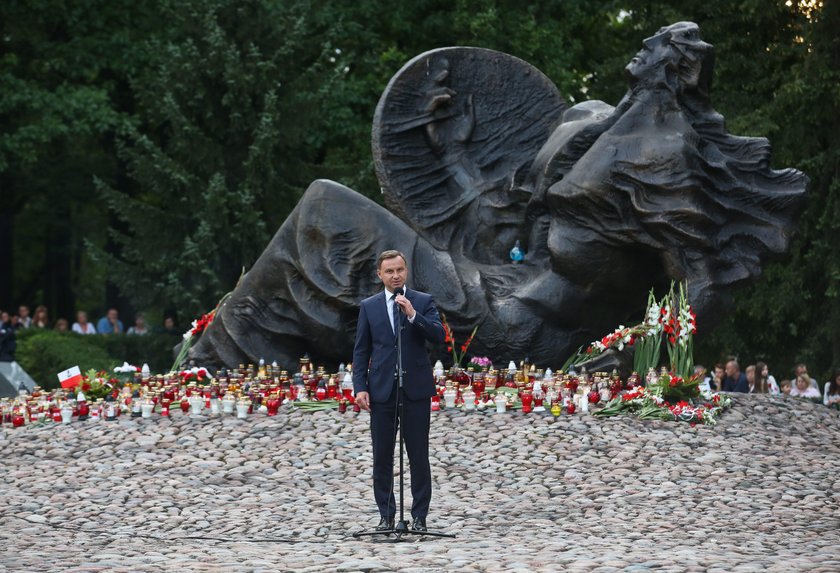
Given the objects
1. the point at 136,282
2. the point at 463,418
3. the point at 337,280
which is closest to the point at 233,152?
the point at 136,282

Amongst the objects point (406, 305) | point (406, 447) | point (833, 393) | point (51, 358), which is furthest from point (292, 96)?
point (406, 305)

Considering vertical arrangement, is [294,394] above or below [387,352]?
below

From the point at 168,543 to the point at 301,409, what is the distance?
3661mm

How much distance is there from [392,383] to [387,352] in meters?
0.18

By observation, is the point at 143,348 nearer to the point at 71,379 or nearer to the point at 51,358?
the point at 51,358

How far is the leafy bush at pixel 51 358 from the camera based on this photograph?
20625 mm

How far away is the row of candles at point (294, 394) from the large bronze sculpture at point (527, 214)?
0.44m

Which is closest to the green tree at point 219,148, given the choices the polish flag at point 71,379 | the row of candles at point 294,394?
the polish flag at point 71,379

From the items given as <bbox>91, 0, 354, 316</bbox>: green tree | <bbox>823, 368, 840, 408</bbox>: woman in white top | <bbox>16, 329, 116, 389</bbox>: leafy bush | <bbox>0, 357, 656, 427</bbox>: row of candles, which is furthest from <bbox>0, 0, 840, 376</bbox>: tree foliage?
<bbox>0, 357, 656, 427</bbox>: row of candles

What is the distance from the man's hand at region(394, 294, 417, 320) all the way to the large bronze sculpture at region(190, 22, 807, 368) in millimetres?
4756

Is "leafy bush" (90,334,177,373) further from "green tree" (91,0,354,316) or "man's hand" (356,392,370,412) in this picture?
"man's hand" (356,392,370,412)

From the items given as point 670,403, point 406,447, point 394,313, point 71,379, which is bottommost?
point 406,447

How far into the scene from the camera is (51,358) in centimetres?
2077

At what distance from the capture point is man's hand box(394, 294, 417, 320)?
24.5 feet
